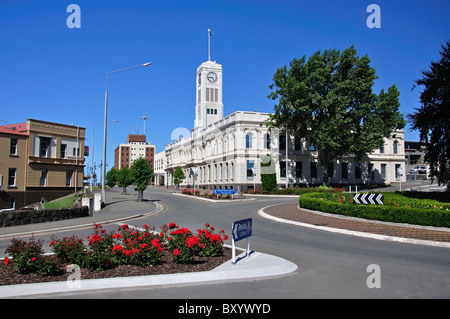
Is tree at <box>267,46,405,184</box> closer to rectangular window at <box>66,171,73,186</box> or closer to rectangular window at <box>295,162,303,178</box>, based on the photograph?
rectangular window at <box>295,162,303,178</box>

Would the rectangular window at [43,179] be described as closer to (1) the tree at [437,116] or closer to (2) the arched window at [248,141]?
(2) the arched window at [248,141]

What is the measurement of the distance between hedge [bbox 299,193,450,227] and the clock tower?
62.4 m

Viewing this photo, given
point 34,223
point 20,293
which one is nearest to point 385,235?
point 20,293

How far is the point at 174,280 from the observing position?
291 inches

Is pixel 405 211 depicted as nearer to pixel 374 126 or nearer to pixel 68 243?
pixel 68 243

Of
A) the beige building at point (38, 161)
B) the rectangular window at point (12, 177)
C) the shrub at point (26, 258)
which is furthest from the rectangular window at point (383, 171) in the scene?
the shrub at point (26, 258)

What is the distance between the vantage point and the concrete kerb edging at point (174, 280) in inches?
265

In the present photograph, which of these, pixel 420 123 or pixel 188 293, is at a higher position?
pixel 420 123

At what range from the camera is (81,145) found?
4128cm

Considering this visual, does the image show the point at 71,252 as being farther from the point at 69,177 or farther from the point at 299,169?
the point at 299,169

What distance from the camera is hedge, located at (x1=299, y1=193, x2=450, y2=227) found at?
14805mm

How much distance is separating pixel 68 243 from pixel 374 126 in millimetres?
44895

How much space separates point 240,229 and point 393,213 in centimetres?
1051

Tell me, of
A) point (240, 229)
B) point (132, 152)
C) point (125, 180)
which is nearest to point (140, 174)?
point (125, 180)
